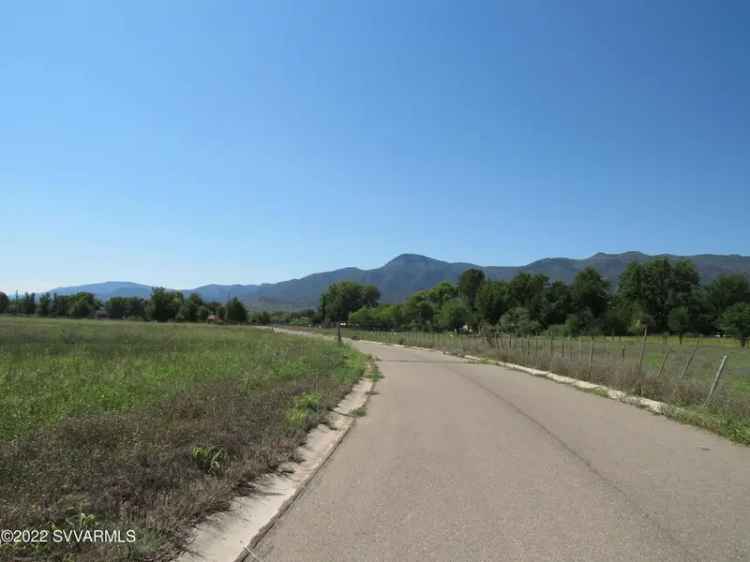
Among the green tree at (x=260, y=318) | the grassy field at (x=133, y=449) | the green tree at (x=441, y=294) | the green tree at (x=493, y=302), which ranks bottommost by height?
the grassy field at (x=133, y=449)

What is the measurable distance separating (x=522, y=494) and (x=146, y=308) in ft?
544

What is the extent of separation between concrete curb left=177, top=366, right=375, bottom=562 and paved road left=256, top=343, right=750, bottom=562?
0.52 feet

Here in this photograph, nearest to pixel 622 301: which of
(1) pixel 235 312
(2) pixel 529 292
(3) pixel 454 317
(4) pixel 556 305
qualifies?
(4) pixel 556 305

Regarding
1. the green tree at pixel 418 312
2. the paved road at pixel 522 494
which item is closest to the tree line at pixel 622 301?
the green tree at pixel 418 312

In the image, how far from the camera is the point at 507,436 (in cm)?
1019

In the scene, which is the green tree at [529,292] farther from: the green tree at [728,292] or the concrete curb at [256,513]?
the concrete curb at [256,513]

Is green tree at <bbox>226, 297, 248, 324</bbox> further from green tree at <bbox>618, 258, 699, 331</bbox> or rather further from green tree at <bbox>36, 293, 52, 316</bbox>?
green tree at <bbox>618, 258, 699, 331</bbox>

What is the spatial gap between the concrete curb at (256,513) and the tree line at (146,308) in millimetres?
143075

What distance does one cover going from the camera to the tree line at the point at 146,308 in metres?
153

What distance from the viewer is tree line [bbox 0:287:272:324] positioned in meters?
153

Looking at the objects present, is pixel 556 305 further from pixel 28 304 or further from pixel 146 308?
pixel 28 304

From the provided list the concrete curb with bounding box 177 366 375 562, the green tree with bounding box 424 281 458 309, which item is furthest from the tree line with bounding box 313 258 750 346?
the concrete curb with bounding box 177 366 375 562

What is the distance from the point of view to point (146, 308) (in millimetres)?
158875

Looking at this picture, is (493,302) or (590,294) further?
(590,294)
